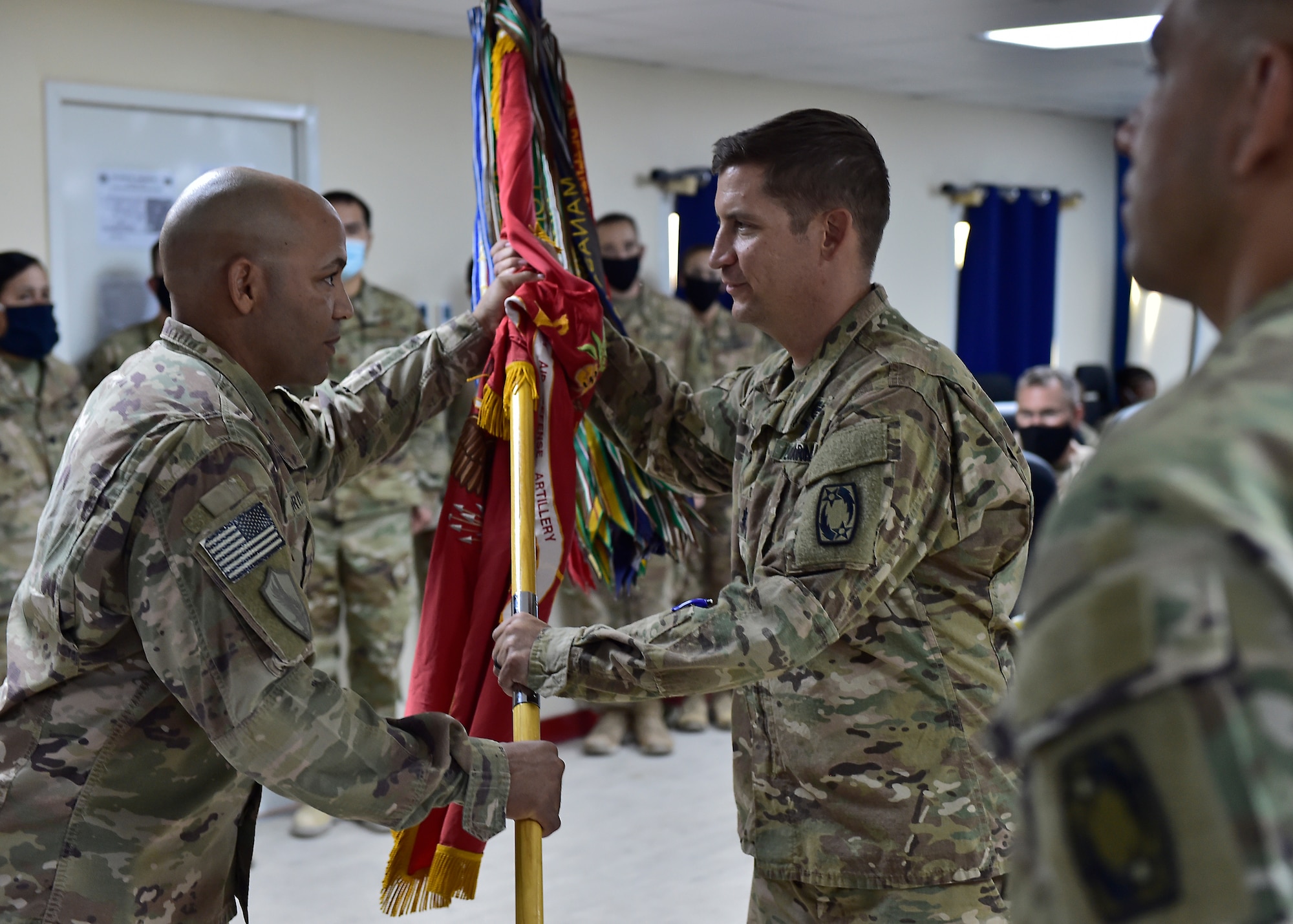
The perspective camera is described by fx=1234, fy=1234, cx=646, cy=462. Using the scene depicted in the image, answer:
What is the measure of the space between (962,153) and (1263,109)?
7.50 metres

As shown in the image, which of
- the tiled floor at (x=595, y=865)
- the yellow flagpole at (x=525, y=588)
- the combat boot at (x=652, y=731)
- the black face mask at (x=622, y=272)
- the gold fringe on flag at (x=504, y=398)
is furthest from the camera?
the black face mask at (x=622, y=272)

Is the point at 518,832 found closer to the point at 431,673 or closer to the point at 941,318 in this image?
the point at 431,673

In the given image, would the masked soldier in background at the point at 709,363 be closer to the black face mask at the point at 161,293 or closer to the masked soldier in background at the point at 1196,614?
the black face mask at the point at 161,293

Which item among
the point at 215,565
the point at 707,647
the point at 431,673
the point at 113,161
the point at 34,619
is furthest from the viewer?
the point at 113,161

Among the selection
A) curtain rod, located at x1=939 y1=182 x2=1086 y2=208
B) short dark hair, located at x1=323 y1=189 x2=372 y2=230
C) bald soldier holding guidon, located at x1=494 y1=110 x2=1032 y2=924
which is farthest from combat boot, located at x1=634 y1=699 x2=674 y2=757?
curtain rod, located at x1=939 y1=182 x2=1086 y2=208

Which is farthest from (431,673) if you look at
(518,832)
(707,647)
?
(707,647)

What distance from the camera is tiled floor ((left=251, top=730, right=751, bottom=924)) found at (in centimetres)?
356

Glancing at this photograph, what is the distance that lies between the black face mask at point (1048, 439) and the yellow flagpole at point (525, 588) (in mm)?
2752

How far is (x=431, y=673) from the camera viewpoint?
2.06m

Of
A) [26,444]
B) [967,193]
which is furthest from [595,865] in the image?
[967,193]

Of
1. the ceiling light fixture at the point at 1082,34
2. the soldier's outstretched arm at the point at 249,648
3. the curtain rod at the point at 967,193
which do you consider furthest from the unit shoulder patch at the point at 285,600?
the curtain rod at the point at 967,193

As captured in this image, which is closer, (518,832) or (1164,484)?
(1164,484)

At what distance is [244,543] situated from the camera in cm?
139

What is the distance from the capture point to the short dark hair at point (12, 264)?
3.85 m
